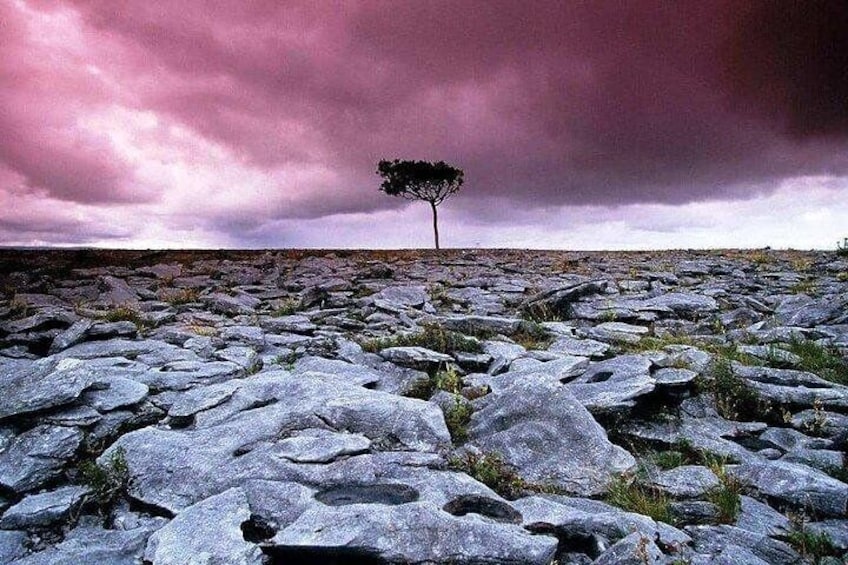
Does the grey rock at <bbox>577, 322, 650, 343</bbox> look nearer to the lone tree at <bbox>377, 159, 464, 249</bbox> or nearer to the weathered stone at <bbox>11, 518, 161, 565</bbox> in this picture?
the weathered stone at <bbox>11, 518, 161, 565</bbox>

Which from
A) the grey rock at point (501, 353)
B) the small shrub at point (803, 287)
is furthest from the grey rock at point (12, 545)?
the small shrub at point (803, 287)

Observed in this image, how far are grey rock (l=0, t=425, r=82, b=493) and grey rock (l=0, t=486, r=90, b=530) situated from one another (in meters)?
0.33

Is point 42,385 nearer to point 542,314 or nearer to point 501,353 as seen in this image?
point 501,353

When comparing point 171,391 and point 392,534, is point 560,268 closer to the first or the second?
point 171,391

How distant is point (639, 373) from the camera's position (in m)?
8.02

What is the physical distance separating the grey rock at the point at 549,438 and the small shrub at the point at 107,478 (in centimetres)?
373

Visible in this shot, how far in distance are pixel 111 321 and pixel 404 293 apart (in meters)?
7.57

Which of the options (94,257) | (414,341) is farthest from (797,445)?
(94,257)

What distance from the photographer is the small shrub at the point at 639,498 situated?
4891mm

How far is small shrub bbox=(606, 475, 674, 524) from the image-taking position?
489 centimetres

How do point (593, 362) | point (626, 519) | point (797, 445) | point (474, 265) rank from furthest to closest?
point (474, 265) → point (593, 362) → point (797, 445) → point (626, 519)

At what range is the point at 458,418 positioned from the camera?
6.92 meters

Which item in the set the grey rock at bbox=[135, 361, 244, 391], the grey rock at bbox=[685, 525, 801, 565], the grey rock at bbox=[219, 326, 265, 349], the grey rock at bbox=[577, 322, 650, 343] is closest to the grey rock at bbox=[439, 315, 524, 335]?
the grey rock at bbox=[577, 322, 650, 343]

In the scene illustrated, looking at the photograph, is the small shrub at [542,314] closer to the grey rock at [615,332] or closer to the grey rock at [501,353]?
the grey rock at [615,332]
